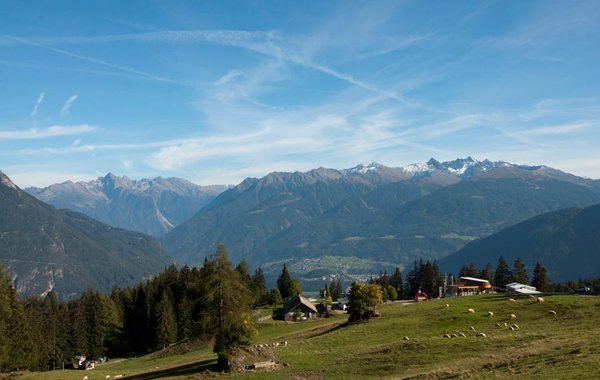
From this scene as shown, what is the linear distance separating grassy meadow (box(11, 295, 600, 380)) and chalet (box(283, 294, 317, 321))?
28987mm

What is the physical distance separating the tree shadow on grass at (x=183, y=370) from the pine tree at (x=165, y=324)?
1925 inches

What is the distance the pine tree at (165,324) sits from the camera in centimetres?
11138

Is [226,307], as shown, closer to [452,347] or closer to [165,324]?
[452,347]

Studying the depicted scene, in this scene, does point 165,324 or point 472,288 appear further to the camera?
point 472,288

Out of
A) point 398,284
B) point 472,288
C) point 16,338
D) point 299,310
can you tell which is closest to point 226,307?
point 16,338

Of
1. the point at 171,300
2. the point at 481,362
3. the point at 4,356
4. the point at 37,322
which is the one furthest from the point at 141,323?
the point at 481,362

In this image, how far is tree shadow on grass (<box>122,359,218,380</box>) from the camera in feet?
188

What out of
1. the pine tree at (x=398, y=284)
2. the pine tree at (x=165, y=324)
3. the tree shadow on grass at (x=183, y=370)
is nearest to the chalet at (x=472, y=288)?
the pine tree at (x=398, y=284)

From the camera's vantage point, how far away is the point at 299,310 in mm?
115625

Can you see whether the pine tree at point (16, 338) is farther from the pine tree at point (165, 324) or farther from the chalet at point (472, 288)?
the chalet at point (472, 288)

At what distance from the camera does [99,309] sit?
118188mm

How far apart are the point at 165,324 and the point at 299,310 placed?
29602 mm

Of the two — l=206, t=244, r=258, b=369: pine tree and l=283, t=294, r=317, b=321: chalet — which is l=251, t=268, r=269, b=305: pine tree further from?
l=206, t=244, r=258, b=369: pine tree

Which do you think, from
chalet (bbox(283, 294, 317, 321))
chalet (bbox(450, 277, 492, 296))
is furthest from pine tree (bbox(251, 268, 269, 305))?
chalet (bbox(450, 277, 492, 296))
